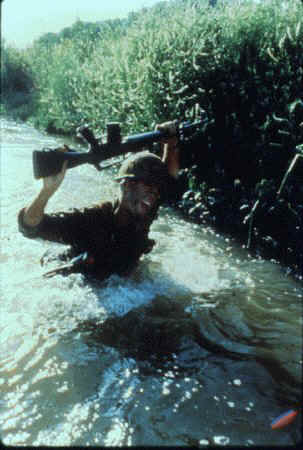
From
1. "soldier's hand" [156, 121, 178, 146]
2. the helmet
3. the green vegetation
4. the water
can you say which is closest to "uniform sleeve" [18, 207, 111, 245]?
the helmet

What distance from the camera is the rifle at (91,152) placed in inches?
126

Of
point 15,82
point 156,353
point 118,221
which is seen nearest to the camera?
point 156,353

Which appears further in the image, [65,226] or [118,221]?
[118,221]

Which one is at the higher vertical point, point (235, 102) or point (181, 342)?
point (235, 102)

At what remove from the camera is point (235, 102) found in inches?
230

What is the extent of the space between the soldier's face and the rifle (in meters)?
0.38

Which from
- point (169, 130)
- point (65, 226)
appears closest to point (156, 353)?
point (65, 226)

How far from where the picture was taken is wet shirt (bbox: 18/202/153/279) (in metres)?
3.82

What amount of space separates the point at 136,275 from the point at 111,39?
9.20 meters

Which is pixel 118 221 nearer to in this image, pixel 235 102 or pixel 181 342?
pixel 181 342

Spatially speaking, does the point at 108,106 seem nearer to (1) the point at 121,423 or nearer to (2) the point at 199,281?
(2) the point at 199,281

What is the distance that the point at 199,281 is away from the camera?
467 centimetres

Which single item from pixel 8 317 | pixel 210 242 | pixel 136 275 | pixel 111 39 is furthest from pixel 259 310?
pixel 111 39

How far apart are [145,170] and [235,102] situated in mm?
2721
